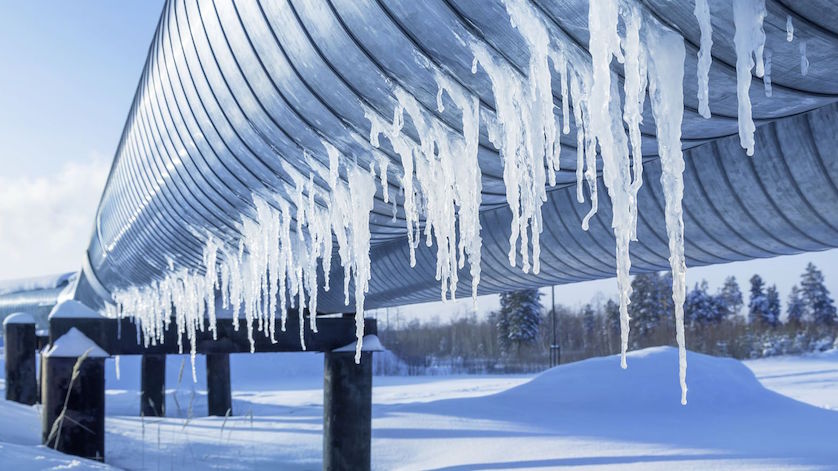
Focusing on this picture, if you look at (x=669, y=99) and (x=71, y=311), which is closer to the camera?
(x=669, y=99)

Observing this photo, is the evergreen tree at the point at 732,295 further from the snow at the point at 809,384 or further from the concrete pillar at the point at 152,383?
the concrete pillar at the point at 152,383

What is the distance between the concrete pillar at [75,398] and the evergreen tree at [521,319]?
148 ft

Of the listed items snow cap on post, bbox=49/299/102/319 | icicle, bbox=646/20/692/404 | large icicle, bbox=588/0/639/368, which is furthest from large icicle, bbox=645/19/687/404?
snow cap on post, bbox=49/299/102/319

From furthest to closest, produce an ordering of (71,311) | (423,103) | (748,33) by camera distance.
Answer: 1. (71,311)
2. (423,103)
3. (748,33)

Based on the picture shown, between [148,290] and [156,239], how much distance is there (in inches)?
177

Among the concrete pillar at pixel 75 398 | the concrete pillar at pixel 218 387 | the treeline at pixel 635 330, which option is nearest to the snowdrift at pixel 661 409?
the concrete pillar at pixel 218 387

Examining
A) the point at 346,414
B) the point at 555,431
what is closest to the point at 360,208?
the point at 346,414

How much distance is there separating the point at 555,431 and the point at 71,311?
7244mm

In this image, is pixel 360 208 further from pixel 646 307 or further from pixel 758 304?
pixel 758 304

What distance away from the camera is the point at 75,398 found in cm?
690

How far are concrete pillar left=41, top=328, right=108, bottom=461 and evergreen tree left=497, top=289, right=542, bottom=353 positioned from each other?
45153mm

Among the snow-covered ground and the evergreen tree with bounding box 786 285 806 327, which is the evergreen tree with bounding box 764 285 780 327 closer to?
the evergreen tree with bounding box 786 285 806 327

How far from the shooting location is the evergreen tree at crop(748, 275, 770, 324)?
60.9 meters

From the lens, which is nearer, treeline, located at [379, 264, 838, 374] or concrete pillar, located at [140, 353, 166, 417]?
concrete pillar, located at [140, 353, 166, 417]
